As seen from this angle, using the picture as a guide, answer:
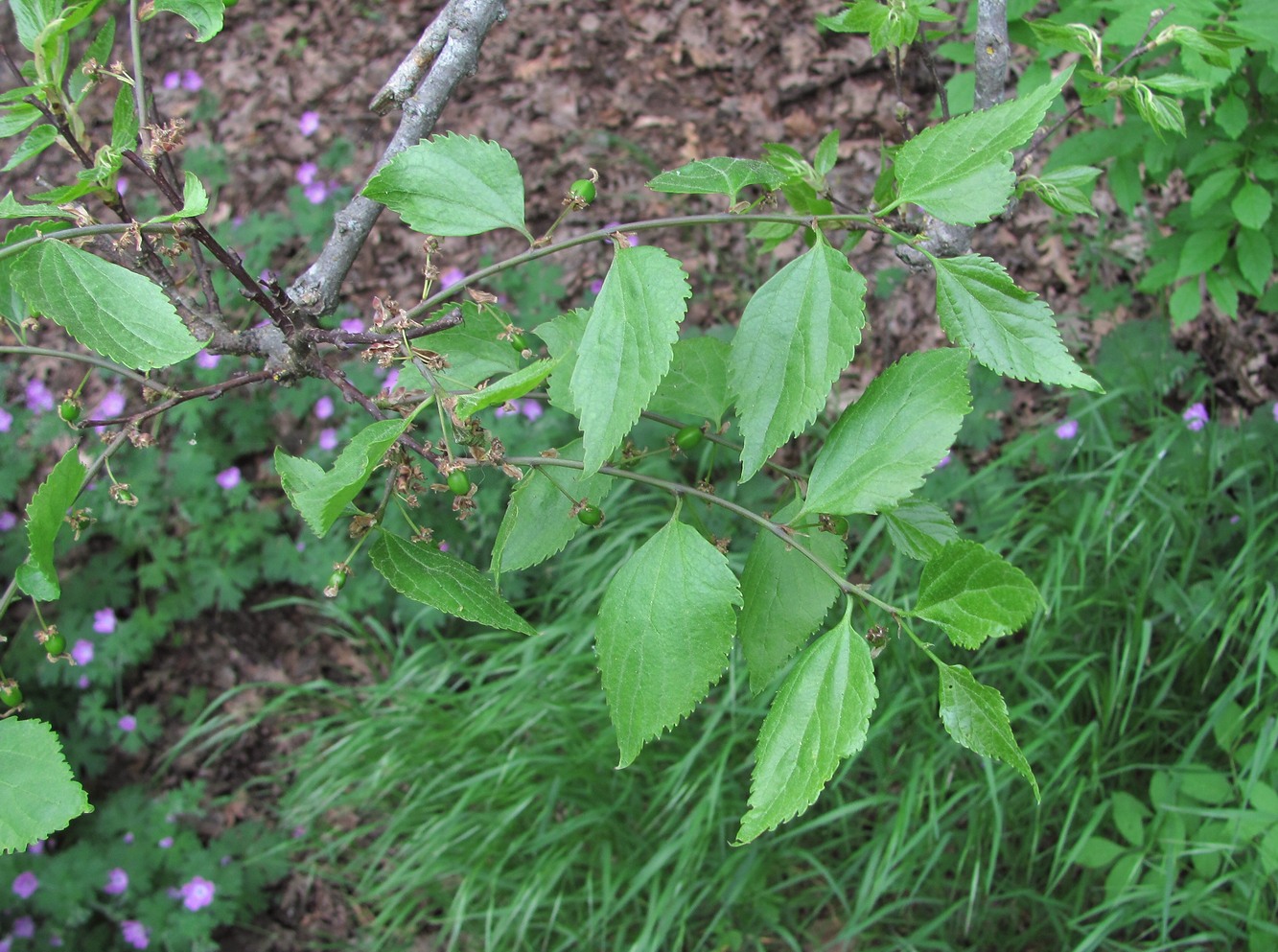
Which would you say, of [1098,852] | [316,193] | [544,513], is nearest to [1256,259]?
[1098,852]

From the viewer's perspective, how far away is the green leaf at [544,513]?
2.84 feet

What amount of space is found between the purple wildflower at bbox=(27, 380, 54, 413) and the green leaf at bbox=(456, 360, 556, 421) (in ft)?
10.8

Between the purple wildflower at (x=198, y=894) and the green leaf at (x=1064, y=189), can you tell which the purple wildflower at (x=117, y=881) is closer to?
the purple wildflower at (x=198, y=894)

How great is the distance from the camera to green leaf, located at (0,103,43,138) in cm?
77

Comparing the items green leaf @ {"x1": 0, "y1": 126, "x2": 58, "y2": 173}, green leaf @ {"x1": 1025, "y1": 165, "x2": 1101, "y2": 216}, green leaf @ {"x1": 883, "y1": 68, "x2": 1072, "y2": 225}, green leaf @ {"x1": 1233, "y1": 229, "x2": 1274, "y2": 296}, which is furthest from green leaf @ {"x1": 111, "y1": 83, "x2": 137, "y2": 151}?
green leaf @ {"x1": 1233, "y1": 229, "x2": 1274, "y2": 296}

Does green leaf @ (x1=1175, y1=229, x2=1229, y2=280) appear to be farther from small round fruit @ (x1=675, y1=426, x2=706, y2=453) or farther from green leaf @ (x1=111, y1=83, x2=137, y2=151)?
green leaf @ (x1=111, y1=83, x2=137, y2=151)

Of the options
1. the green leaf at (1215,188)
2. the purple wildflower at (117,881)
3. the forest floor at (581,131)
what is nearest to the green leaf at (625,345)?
the green leaf at (1215,188)

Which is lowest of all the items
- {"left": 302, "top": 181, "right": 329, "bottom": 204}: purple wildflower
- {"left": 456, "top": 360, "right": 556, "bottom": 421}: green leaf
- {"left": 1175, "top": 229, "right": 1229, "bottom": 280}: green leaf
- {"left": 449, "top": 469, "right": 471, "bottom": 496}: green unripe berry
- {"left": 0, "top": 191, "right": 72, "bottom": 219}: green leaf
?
{"left": 302, "top": 181, "right": 329, "bottom": 204}: purple wildflower

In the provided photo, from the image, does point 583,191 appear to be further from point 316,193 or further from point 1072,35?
point 316,193

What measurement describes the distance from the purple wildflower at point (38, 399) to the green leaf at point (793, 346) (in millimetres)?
3330

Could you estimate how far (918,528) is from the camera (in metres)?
0.86

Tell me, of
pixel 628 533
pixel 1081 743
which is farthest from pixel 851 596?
pixel 628 533

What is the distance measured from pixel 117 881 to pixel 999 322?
3.04m

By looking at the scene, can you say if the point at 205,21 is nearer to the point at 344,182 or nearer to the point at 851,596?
the point at 851,596
